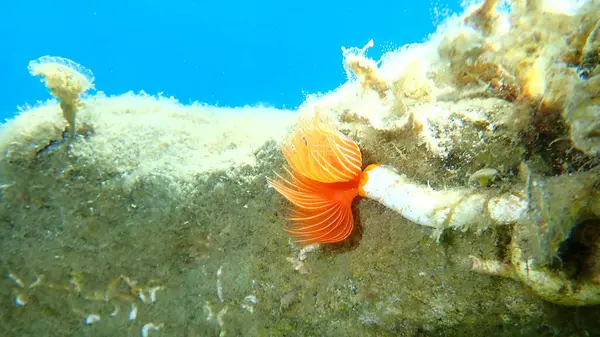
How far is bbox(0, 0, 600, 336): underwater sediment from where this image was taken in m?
1.80

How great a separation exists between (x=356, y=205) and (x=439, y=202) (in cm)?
66

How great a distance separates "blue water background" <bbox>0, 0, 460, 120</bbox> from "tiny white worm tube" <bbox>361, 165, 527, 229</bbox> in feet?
89.6

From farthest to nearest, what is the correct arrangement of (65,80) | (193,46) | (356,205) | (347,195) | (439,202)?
1. (193,46)
2. (65,80)
3. (356,205)
4. (347,195)
5. (439,202)

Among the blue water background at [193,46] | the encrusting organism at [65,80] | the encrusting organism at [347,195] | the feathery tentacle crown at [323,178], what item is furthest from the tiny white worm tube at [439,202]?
the blue water background at [193,46]

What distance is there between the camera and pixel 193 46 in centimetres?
3228

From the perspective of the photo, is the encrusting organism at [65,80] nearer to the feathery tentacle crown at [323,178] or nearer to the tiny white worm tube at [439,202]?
the feathery tentacle crown at [323,178]

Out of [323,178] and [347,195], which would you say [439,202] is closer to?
[347,195]

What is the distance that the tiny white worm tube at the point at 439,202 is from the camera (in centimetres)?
184

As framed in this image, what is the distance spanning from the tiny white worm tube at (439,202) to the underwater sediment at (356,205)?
0.01m

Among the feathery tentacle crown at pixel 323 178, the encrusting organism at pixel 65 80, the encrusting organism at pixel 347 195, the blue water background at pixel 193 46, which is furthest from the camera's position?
the blue water background at pixel 193 46

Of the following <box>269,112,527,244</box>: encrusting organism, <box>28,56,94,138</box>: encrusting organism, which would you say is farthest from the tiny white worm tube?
<box>28,56,94,138</box>: encrusting organism

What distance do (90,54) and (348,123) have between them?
37.5m

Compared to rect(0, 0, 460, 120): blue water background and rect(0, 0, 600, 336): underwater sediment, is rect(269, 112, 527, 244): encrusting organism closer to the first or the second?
rect(0, 0, 600, 336): underwater sediment

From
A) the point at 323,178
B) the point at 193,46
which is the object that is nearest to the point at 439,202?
the point at 323,178
